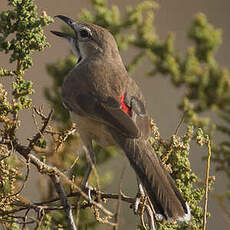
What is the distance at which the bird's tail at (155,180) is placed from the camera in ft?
11.4

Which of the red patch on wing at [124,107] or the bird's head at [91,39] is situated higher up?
the bird's head at [91,39]

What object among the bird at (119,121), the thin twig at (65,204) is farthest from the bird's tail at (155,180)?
the thin twig at (65,204)

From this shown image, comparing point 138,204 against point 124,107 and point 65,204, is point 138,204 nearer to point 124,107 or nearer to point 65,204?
point 65,204

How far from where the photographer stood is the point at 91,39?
5051 millimetres

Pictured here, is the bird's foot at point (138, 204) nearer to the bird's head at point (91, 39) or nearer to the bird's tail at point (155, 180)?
the bird's tail at point (155, 180)

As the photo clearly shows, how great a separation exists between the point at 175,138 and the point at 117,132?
787mm

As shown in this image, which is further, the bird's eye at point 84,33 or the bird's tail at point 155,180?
the bird's eye at point 84,33

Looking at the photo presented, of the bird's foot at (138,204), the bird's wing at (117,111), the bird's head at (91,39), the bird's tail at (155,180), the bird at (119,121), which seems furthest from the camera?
the bird's head at (91,39)

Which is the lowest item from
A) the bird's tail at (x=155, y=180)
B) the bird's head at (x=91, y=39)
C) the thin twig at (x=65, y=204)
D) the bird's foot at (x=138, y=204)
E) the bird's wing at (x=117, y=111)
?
the thin twig at (x=65, y=204)

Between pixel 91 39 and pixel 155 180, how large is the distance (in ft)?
5.84

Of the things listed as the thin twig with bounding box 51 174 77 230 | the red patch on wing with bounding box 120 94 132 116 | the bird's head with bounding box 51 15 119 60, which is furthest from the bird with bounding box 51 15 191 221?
the thin twig with bounding box 51 174 77 230

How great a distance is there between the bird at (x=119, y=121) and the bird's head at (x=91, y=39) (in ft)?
0.65

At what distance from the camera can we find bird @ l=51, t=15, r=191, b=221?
11.9 feet

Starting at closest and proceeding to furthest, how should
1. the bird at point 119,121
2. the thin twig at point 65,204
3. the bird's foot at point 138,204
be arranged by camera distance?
the thin twig at point 65,204 < the bird's foot at point 138,204 < the bird at point 119,121
